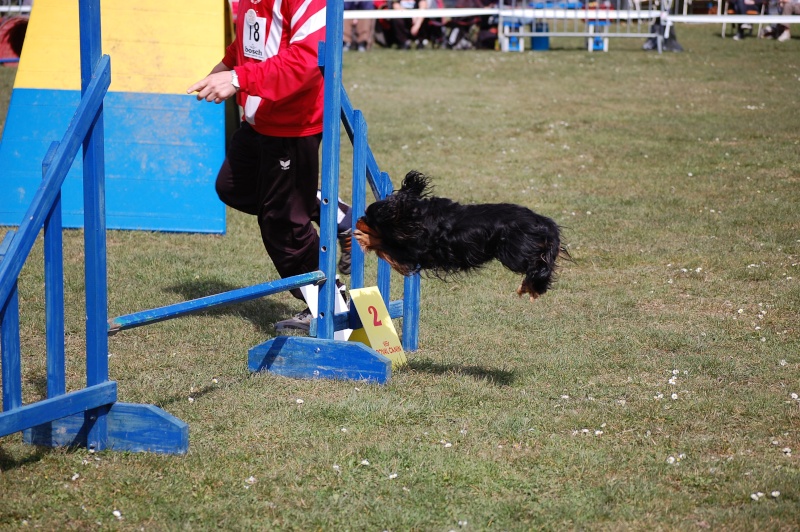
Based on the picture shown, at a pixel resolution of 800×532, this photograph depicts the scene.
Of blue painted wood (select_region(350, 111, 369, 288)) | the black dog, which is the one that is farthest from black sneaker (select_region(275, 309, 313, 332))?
the black dog

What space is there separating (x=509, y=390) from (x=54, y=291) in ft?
7.18

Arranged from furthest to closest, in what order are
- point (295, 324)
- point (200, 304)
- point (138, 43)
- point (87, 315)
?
1. point (138, 43)
2. point (295, 324)
3. point (200, 304)
4. point (87, 315)

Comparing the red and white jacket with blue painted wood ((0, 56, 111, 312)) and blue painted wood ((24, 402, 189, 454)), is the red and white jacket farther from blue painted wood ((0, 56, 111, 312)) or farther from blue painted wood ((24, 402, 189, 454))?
blue painted wood ((24, 402, 189, 454))

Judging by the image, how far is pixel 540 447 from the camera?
3756 millimetres

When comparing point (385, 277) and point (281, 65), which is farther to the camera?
point (385, 277)

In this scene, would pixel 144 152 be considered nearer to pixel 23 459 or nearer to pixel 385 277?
pixel 385 277

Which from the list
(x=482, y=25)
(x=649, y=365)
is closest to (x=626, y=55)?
(x=482, y=25)

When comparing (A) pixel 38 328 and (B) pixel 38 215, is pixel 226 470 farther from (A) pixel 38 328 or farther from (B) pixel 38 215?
(A) pixel 38 328

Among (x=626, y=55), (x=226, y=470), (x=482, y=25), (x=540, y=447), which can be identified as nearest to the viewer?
(x=226, y=470)

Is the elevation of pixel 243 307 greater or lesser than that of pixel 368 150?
lesser

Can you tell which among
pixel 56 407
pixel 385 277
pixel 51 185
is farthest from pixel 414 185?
pixel 56 407

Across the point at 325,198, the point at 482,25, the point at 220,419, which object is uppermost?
the point at 482,25

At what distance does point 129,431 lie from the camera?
363 cm

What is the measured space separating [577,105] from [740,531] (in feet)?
35.2
